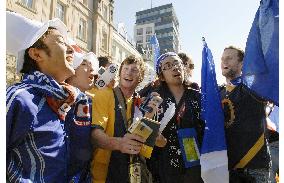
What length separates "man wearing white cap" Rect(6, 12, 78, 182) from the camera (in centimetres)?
181

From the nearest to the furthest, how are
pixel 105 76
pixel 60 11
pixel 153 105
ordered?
pixel 153 105, pixel 105 76, pixel 60 11

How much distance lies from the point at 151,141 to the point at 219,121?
85 cm

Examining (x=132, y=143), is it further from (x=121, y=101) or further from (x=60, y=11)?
(x=60, y=11)

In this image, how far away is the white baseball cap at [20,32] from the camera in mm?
2111

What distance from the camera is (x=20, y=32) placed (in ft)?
6.99

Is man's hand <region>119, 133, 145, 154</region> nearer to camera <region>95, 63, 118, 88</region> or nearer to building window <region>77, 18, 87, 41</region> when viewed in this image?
camera <region>95, 63, 118, 88</region>

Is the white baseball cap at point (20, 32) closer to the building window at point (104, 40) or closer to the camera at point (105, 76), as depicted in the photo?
the camera at point (105, 76)

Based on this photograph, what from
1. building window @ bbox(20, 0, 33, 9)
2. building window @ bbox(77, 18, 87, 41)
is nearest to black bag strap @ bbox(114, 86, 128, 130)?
building window @ bbox(20, 0, 33, 9)

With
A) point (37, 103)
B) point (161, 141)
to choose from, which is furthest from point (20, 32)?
point (161, 141)

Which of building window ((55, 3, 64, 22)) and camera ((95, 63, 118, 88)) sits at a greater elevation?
building window ((55, 3, 64, 22))

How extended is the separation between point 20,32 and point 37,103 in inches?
20.9

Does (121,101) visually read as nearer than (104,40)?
Yes

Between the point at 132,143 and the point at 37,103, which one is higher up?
the point at 37,103

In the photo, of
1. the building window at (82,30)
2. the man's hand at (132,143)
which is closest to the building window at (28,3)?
the building window at (82,30)
